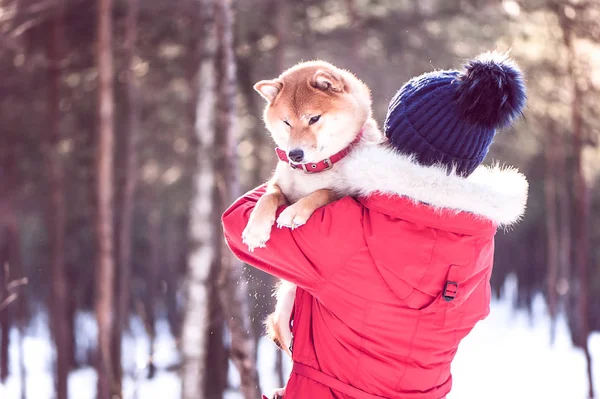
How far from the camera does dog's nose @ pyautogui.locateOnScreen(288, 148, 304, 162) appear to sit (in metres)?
2.84

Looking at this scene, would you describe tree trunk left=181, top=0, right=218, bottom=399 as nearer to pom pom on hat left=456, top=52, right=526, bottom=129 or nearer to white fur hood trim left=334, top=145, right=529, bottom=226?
white fur hood trim left=334, top=145, right=529, bottom=226

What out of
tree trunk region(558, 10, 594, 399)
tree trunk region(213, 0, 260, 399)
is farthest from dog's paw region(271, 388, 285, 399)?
tree trunk region(558, 10, 594, 399)

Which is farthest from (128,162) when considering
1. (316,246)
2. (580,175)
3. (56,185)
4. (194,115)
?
(316,246)

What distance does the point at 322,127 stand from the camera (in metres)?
3.06

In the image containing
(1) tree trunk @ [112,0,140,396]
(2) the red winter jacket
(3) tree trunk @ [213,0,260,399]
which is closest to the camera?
(2) the red winter jacket

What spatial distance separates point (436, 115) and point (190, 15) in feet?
29.0

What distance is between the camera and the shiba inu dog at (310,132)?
2838 mm

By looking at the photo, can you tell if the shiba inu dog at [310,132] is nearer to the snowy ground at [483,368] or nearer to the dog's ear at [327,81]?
the dog's ear at [327,81]

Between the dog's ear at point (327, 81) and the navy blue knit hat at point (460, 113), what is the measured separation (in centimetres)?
73

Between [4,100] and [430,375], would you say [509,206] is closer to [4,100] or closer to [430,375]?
[430,375]

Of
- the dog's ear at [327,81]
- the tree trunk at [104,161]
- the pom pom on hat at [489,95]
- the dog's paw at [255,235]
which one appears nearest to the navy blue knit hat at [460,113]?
the pom pom on hat at [489,95]

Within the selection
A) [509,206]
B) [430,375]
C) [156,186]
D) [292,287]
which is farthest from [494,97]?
[156,186]

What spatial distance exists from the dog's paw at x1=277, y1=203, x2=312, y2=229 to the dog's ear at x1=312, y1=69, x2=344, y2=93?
895 millimetres

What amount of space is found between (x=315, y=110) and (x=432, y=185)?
3.47ft
